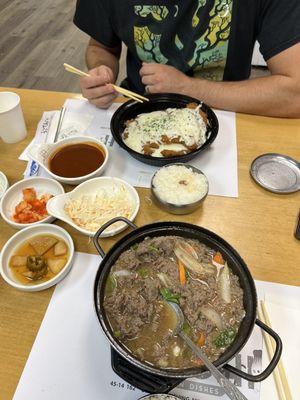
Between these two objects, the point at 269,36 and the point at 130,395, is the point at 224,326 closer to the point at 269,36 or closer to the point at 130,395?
the point at 130,395

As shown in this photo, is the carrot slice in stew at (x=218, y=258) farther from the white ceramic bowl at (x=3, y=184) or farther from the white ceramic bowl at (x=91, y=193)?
the white ceramic bowl at (x=3, y=184)

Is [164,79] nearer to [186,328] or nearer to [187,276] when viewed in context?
[187,276]

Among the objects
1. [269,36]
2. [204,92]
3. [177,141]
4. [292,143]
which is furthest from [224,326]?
[269,36]

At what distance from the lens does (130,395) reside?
3.00 feet

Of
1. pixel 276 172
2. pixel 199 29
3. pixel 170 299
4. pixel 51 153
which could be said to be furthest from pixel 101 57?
pixel 170 299

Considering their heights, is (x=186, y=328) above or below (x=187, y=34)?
below

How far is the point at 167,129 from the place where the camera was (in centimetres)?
158

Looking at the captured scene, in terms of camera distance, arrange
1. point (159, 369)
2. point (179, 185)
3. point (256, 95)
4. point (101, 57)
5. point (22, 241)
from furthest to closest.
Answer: point (101, 57) → point (256, 95) → point (179, 185) → point (22, 241) → point (159, 369)

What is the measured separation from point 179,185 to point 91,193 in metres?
0.37

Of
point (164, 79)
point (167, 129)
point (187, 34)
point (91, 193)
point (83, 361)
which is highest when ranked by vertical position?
point (187, 34)

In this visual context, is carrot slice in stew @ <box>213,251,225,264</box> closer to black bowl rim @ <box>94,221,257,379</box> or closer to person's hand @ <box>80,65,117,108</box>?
black bowl rim @ <box>94,221,257,379</box>

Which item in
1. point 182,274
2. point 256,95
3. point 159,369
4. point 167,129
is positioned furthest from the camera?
point 256,95

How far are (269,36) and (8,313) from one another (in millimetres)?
1719

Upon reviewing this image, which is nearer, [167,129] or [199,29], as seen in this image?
[167,129]
